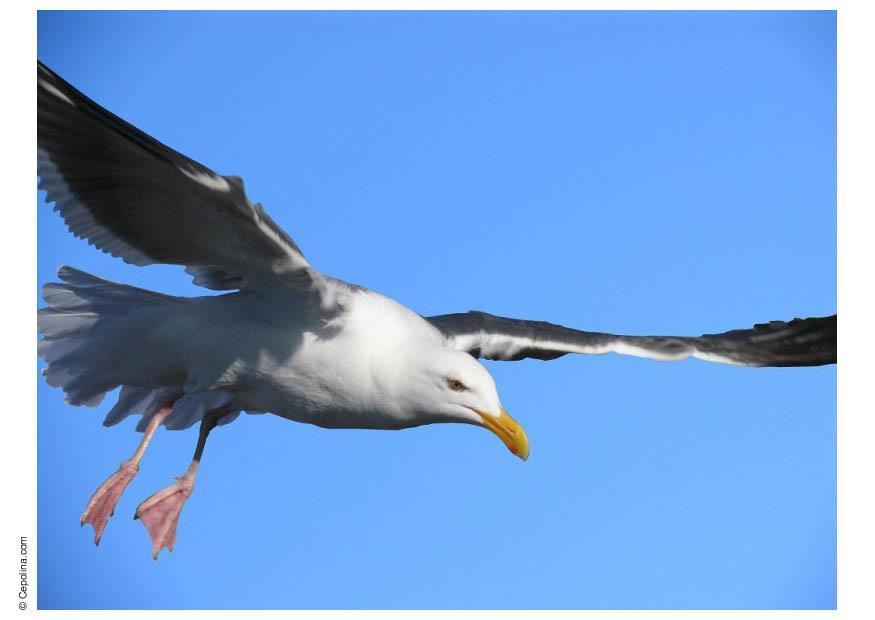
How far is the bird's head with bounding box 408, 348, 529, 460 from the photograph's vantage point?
18.9ft

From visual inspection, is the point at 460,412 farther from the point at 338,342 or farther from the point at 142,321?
the point at 142,321

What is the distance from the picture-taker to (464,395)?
580cm

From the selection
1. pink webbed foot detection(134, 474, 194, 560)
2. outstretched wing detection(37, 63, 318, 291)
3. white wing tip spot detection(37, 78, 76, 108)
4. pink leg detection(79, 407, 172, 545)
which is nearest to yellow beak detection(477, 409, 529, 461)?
outstretched wing detection(37, 63, 318, 291)

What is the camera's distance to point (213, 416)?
22.1 feet

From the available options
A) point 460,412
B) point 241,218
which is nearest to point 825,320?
point 460,412

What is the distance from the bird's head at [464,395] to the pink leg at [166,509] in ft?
4.68

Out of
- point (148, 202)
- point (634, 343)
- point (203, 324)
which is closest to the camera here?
point (148, 202)

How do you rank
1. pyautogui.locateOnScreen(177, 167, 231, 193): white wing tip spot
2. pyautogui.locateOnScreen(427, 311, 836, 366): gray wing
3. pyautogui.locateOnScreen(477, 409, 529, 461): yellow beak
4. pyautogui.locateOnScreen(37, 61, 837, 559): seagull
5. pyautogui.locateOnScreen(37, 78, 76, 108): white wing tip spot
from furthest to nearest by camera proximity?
pyautogui.locateOnScreen(427, 311, 836, 366): gray wing, pyautogui.locateOnScreen(477, 409, 529, 461): yellow beak, pyautogui.locateOnScreen(37, 61, 837, 559): seagull, pyautogui.locateOnScreen(37, 78, 76, 108): white wing tip spot, pyautogui.locateOnScreen(177, 167, 231, 193): white wing tip spot

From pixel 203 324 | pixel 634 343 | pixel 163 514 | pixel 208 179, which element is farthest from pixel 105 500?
pixel 634 343

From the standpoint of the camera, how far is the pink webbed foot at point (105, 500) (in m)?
6.39

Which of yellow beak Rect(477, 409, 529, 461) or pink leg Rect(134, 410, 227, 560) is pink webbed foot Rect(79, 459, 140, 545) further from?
yellow beak Rect(477, 409, 529, 461)

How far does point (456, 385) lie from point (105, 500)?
206 cm

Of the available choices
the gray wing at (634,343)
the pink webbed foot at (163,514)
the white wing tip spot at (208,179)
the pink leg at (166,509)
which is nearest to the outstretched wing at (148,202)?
the white wing tip spot at (208,179)

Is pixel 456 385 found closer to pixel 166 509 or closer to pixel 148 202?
pixel 148 202
